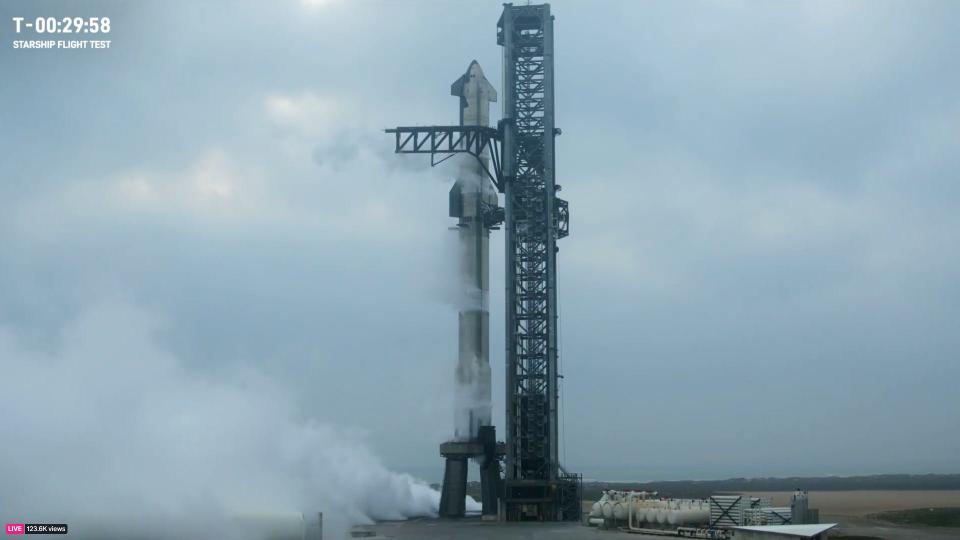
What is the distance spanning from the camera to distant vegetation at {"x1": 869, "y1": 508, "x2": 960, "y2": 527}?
67.4 metres

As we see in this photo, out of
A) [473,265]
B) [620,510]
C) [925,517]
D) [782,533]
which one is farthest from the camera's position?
[925,517]

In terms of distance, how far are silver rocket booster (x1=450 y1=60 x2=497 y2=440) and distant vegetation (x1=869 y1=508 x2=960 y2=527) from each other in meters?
29.0

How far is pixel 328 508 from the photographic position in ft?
181

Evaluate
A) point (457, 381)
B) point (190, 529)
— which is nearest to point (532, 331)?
point (457, 381)

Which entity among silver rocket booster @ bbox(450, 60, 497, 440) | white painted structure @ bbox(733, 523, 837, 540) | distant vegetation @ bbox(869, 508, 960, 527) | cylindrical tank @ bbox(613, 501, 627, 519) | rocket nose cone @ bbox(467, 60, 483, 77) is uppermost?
rocket nose cone @ bbox(467, 60, 483, 77)

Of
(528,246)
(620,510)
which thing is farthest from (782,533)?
(528,246)

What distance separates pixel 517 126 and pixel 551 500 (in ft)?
77.3

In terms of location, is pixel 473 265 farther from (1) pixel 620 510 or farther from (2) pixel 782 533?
(2) pixel 782 533

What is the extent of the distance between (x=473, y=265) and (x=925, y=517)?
121 ft

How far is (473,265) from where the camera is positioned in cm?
7050

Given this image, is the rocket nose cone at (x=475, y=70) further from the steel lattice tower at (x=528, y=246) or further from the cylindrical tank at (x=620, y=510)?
the cylindrical tank at (x=620, y=510)

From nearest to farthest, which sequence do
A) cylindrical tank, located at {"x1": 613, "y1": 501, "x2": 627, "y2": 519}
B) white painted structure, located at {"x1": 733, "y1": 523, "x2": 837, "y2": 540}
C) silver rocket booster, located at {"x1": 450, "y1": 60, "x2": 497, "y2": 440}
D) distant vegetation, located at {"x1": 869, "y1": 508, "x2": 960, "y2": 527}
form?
white painted structure, located at {"x1": 733, "y1": 523, "x2": 837, "y2": 540} < cylindrical tank, located at {"x1": 613, "y1": 501, "x2": 627, "y2": 519} < distant vegetation, located at {"x1": 869, "y1": 508, "x2": 960, "y2": 527} < silver rocket booster, located at {"x1": 450, "y1": 60, "x2": 497, "y2": 440}

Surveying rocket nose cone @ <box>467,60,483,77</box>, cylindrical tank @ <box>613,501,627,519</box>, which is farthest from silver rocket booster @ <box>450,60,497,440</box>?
cylindrical tank @ <box>613,501,627,519</box>

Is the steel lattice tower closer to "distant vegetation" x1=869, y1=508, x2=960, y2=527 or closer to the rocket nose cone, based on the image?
the rocket nose cone
